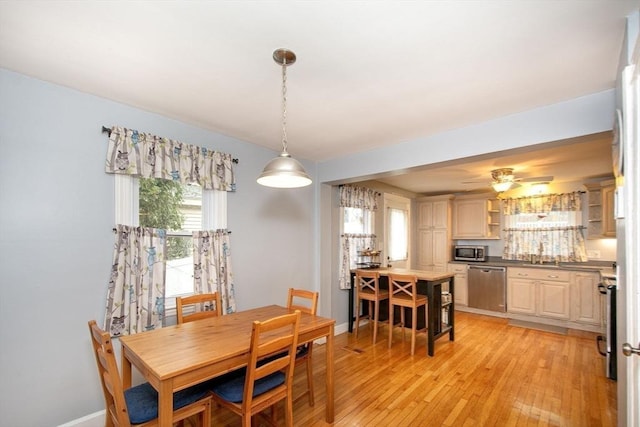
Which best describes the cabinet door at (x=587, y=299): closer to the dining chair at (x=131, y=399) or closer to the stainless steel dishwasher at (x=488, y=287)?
the stainless steel dishwasher at (x=488, y=287)

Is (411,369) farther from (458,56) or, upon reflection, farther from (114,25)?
(114,25)

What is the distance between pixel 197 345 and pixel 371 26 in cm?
207

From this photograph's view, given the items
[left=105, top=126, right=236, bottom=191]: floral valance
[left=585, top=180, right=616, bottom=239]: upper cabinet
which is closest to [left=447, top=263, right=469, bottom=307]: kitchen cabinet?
[left=585, top=180, right=616, bottom=239]: upper cabinet

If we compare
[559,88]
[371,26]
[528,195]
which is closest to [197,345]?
[371,26]

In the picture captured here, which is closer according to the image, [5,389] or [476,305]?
[5,389]

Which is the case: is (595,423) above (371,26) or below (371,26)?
below

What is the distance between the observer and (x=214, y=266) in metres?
2.82

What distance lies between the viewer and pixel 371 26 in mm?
1424

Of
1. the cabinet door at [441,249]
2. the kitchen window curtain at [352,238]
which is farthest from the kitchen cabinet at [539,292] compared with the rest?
the kitchen window curtain at [352,238]

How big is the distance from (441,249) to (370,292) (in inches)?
105

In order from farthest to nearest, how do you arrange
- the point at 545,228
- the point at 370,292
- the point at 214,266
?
the point at 545,228
the point at 370,292
the point at 214,266

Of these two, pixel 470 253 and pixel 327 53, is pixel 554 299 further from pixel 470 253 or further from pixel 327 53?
pixel 327 53

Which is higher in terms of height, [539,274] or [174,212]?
[174,212]

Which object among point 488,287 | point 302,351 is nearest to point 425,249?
point 488,287
